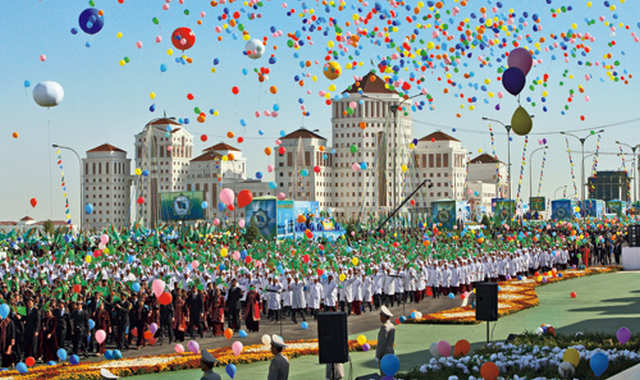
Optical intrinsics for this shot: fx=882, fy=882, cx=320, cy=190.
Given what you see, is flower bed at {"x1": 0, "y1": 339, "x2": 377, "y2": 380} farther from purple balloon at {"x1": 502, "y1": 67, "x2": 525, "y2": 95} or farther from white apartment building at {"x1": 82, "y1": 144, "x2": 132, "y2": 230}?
white apartment building at {"x1": 82, "y1": 144, "x2": 132, "y2": 230}

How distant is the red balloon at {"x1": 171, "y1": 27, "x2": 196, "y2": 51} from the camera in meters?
20.6

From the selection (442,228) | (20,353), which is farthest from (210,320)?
(442,228)

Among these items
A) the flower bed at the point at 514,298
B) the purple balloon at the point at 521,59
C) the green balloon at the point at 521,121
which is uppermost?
the purple balloon at the point at 521,59

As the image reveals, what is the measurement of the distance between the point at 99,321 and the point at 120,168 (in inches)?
6127

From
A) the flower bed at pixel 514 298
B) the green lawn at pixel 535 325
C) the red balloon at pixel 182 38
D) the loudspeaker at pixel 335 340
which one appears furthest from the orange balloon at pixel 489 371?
the red balloon at pixel 182 38

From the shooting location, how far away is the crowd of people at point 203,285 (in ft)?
57.5

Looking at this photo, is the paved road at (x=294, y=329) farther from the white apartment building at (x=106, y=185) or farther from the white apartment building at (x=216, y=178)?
the white apartment building at (x=106, y=185)

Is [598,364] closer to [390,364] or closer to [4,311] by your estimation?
[390,364]

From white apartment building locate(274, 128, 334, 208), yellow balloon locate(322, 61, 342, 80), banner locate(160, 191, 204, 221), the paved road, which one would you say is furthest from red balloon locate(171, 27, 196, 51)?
white apartment building locate(274, 128, 334, 208)

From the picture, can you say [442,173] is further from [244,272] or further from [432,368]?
[432,368]

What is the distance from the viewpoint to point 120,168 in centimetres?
16975

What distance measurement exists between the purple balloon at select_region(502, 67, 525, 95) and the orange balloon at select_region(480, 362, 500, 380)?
5.30 meters

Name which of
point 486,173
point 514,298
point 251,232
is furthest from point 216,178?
point 514,298

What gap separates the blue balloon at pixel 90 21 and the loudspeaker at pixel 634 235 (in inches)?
1031
